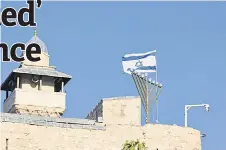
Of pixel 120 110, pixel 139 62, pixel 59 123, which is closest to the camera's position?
pixel 59 123

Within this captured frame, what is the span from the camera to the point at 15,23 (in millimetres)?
33688

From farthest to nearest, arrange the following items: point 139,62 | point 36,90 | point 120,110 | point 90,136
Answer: point 139,62 → point 36,90 → point 120,110 → point 90,136

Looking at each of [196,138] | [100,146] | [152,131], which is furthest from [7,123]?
[196,138]

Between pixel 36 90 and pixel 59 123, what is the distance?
4.75 metres

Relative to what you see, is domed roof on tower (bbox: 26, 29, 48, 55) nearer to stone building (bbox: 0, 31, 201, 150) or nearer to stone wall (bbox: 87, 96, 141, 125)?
stone building (bbox: 0, 31, 201, 150)

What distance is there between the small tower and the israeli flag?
4.52 meters

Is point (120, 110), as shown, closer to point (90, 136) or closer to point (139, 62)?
point (90, 136)

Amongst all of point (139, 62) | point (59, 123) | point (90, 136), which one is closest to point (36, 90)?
point (59, 123)

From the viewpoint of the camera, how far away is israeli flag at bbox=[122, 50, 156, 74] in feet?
186

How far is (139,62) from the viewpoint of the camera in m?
56.8

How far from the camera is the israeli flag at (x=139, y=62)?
56.6 metres

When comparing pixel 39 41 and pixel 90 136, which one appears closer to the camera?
pixel 90 136

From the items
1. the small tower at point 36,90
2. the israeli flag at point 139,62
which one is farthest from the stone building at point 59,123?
the israeli flag at point 139,62

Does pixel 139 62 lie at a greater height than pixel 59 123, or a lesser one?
greater
